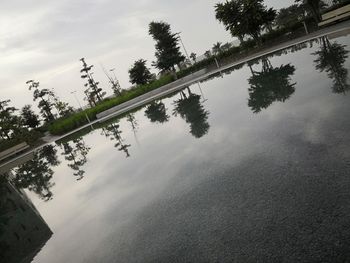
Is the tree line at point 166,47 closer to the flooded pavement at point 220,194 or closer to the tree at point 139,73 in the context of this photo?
the tree at point 139,73

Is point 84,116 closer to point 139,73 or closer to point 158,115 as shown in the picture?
point 158,115

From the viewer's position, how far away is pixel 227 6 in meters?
40.5

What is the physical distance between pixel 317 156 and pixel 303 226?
2332 millimetres

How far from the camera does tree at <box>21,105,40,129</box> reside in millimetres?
68812

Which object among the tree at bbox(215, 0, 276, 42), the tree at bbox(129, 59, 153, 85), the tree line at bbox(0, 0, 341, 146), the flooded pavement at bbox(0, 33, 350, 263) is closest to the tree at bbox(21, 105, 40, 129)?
the tree line at bbox(0, 0, 341, 146)

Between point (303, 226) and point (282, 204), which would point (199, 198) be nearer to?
point (282, 204)

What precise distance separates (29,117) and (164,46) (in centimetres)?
3883

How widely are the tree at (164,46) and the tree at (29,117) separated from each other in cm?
3628

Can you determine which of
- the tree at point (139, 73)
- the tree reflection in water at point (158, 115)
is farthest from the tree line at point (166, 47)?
the tree reflection in water at point (158, 115)

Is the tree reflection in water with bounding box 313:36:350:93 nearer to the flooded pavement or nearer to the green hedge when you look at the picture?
the flooded pavement

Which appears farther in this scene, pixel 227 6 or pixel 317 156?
pixel 227 6

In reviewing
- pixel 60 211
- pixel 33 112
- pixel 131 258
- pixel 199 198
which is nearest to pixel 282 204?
pixel 199 198

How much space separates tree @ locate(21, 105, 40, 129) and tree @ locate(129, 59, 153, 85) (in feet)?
87.5

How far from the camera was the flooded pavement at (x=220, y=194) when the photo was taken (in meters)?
4.35
